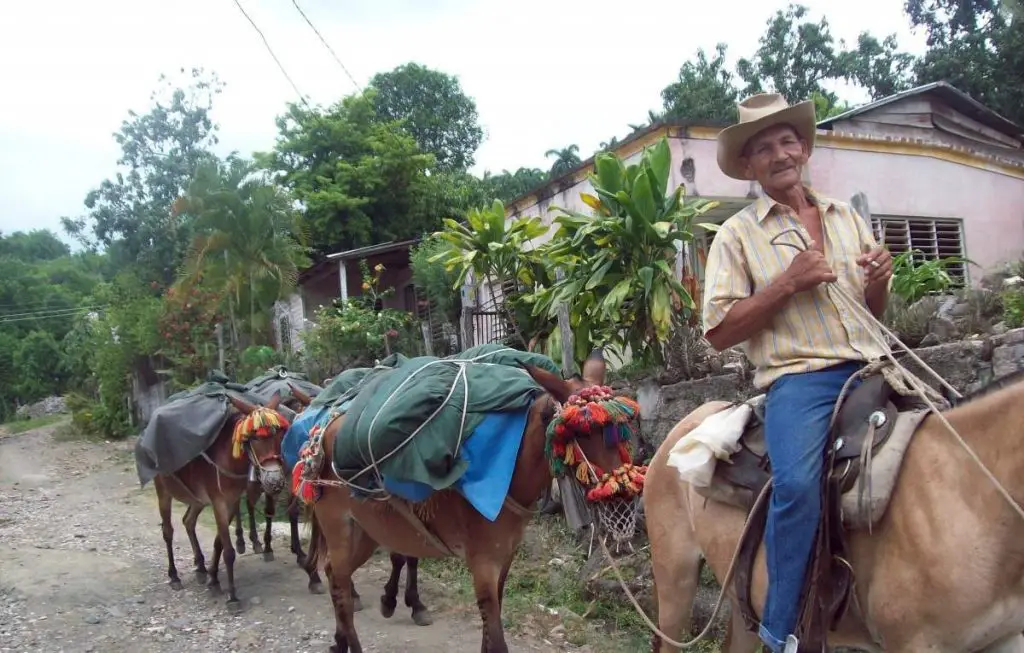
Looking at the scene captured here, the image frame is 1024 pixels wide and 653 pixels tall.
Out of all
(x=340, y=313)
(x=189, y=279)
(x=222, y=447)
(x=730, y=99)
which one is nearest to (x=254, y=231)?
(x=189, y=279)

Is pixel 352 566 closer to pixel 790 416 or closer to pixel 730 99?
pixel 790 416

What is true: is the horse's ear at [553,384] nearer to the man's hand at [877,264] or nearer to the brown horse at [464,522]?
the brown horse at [464,522]

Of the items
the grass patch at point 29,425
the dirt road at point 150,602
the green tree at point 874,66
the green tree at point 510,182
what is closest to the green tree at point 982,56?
the green tree at point 874,66

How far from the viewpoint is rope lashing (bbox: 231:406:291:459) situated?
681cm

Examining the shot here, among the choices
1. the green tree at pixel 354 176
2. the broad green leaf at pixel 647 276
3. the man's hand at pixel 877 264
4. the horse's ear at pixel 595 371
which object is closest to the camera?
the man's hand at pixel 877 264

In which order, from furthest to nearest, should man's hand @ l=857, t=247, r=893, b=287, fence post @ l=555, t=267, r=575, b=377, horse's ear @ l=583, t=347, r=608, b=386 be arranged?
fence post @ l=555, t=267, r=575, b=377 < horse's ear @ l=583, t=347, r=608, b=386 < man's hand @ l=857, t=247, r=893, b=287

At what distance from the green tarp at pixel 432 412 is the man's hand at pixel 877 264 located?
6.32ft

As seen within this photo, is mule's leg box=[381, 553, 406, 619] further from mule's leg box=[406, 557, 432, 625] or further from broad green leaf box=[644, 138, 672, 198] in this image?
broad green leaf box=[644, 138, 672, 198]

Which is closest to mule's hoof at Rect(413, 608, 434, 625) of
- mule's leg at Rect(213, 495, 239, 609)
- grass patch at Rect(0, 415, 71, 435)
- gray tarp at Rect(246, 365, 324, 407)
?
mule's leg at Rect(213, 495, 239, 609)

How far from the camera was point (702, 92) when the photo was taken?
2383 cm

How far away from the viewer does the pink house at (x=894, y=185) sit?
926cm

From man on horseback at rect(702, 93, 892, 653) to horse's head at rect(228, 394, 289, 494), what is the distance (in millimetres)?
4937

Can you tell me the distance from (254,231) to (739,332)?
16.3m

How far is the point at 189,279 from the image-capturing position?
17.7m
